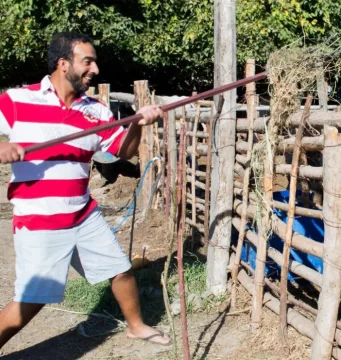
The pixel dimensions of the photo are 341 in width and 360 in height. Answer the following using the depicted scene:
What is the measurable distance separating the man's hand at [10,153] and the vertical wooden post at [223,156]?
1.84 metres

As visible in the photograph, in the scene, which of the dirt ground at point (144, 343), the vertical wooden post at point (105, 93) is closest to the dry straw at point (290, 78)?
the dirt ground at point (144, 343)

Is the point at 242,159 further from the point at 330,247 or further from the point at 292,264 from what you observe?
the point at 330,247

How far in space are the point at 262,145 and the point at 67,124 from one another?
124 cm

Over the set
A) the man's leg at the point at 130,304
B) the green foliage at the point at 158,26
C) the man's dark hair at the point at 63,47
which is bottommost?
the man's leg at the point at 130,304

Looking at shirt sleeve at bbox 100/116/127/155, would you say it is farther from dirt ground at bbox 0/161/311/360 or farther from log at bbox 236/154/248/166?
dirt ground at bbox 0/161/311/360

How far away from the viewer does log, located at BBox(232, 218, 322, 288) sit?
3727mm

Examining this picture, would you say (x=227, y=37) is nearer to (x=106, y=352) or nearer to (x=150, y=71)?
(x=106, y=352)

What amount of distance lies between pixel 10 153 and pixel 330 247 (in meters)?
1.67

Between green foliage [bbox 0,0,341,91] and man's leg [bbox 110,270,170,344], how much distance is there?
8.81 m

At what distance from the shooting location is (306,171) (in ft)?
12.6

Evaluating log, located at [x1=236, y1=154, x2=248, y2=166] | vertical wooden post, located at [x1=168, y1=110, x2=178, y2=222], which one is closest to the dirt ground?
log, located at [x1=236, y1=154, x2=248, y2=166]

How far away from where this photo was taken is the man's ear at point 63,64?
3.73 meters

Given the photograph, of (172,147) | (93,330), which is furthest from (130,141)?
(172,147)

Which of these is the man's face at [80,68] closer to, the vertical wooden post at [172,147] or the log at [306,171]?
the log at [306,171]
